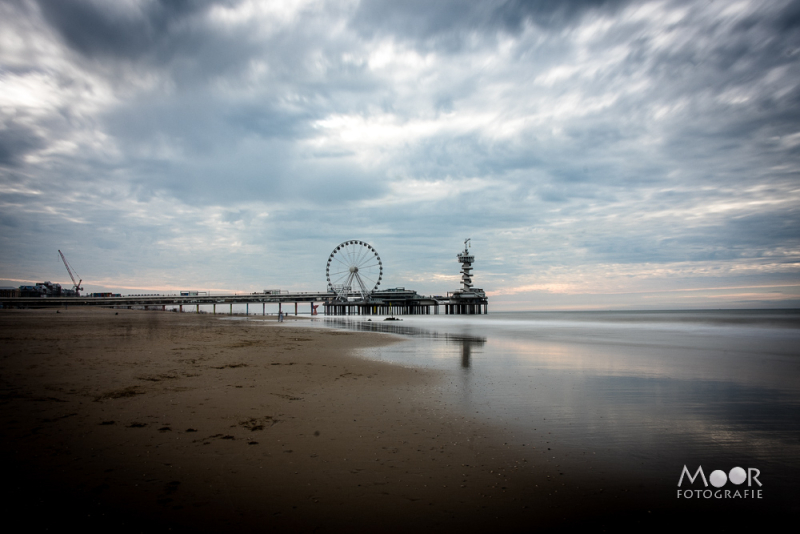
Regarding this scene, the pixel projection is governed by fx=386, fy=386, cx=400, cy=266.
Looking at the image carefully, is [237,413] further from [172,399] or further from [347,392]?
[347,392]

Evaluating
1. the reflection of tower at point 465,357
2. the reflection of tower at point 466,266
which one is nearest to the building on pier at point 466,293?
the reflection of tower at point 466,266

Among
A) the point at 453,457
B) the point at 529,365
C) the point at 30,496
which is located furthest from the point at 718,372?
the point at 30,496

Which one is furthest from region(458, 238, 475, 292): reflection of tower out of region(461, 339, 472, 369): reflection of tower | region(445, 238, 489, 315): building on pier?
region(461, 339, 472, 369): reflection of tower

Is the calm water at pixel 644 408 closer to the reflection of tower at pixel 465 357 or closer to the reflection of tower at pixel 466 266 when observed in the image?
the reflection of tower at pixel 465 357

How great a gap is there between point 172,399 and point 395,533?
6081 millimetres

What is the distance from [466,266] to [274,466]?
342ft

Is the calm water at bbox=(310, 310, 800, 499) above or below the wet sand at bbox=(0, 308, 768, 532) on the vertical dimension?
below

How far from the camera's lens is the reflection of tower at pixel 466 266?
10519 cm

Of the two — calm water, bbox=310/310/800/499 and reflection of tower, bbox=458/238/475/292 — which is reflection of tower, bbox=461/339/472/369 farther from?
reflection of tower, bbox=458/238/475/292

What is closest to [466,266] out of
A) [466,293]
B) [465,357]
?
[466,293]

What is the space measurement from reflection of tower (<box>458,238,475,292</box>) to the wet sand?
98.1m

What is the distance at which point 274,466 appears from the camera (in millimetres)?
Result: 4699

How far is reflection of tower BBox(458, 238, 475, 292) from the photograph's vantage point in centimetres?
10519

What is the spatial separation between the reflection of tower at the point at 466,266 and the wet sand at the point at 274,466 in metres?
98.1
